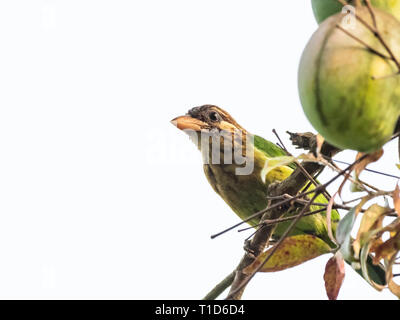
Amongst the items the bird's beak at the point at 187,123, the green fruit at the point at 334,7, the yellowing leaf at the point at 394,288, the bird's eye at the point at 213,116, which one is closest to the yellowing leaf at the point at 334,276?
the yellowing leaf at the point at 394,288

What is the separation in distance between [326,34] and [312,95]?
0.11 meters

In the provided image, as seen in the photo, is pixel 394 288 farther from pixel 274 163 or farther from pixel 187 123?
pixel 187 123

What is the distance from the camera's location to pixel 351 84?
98 centimetres

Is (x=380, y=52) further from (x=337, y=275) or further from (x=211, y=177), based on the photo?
(x=211, y=177)

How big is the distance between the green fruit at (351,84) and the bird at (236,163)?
2644 mm

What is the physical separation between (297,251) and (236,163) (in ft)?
7.81

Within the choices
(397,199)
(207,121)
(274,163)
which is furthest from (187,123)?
(397,199)

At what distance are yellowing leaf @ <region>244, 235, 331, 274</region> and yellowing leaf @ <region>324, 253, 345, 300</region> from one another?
0.03 metres

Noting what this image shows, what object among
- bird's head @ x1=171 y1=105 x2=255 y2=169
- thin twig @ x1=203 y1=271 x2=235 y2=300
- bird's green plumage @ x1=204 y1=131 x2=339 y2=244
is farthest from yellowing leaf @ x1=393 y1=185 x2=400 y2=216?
bird's head @ x1=171 y1=105 x2=255 y2=169

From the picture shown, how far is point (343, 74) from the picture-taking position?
3.23 feet

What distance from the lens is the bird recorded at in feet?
12.3

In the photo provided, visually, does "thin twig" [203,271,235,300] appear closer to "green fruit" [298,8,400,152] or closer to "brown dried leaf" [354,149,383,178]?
"brown dried leaf" [354,149,383,178]

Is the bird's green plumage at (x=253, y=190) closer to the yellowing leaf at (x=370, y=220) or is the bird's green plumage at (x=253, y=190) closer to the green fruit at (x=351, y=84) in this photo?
the yellowing leaf at (x=370, y=220)
